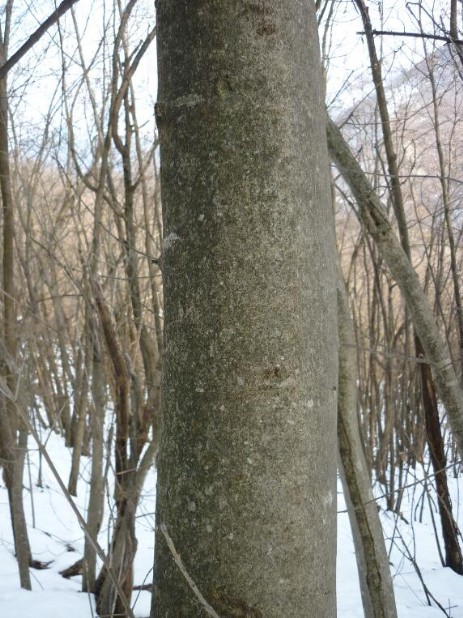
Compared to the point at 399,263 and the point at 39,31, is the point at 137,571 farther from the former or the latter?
the point at 39,31

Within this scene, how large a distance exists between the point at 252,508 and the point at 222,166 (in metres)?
0.34

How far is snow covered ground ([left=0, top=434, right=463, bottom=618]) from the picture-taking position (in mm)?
2920

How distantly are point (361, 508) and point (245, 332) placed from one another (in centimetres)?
134

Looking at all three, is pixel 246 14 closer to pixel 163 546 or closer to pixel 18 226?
pixel 163 546

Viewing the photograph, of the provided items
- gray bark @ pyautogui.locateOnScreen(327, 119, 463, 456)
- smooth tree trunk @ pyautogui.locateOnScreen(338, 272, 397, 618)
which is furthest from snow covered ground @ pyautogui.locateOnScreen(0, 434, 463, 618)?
gray bark @ pyautogui.locateOnScreen(327, 119, 463, 456)

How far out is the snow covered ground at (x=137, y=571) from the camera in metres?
2.92

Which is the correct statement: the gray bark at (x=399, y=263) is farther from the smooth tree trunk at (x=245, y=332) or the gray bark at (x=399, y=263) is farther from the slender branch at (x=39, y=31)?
the smooth tree trunk at (x=245, y=332)

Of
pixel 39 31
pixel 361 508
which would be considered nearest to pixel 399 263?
pixel 361 508

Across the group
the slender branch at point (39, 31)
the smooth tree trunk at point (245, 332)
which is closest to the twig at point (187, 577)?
the smooth tree trunk at point (245, 332)

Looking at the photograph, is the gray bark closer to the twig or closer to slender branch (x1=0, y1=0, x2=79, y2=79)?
slender branch (x1=0, y1=0, x2=79, y2=79)

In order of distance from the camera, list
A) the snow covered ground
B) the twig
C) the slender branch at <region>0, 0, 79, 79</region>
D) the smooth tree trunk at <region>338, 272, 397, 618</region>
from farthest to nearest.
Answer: the snow covered ground < the smooth tree trunk at <region>338, 272, 397, 618</region> < the slender branch at <region>0, 0, 79, 79</region> < the twig

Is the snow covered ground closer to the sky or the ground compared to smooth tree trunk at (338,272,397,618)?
closer to the ground

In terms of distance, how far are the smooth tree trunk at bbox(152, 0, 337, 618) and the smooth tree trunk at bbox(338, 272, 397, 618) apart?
1139 mm

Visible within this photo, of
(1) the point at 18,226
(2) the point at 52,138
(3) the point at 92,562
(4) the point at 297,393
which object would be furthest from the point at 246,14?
(1) the point at 18,226
